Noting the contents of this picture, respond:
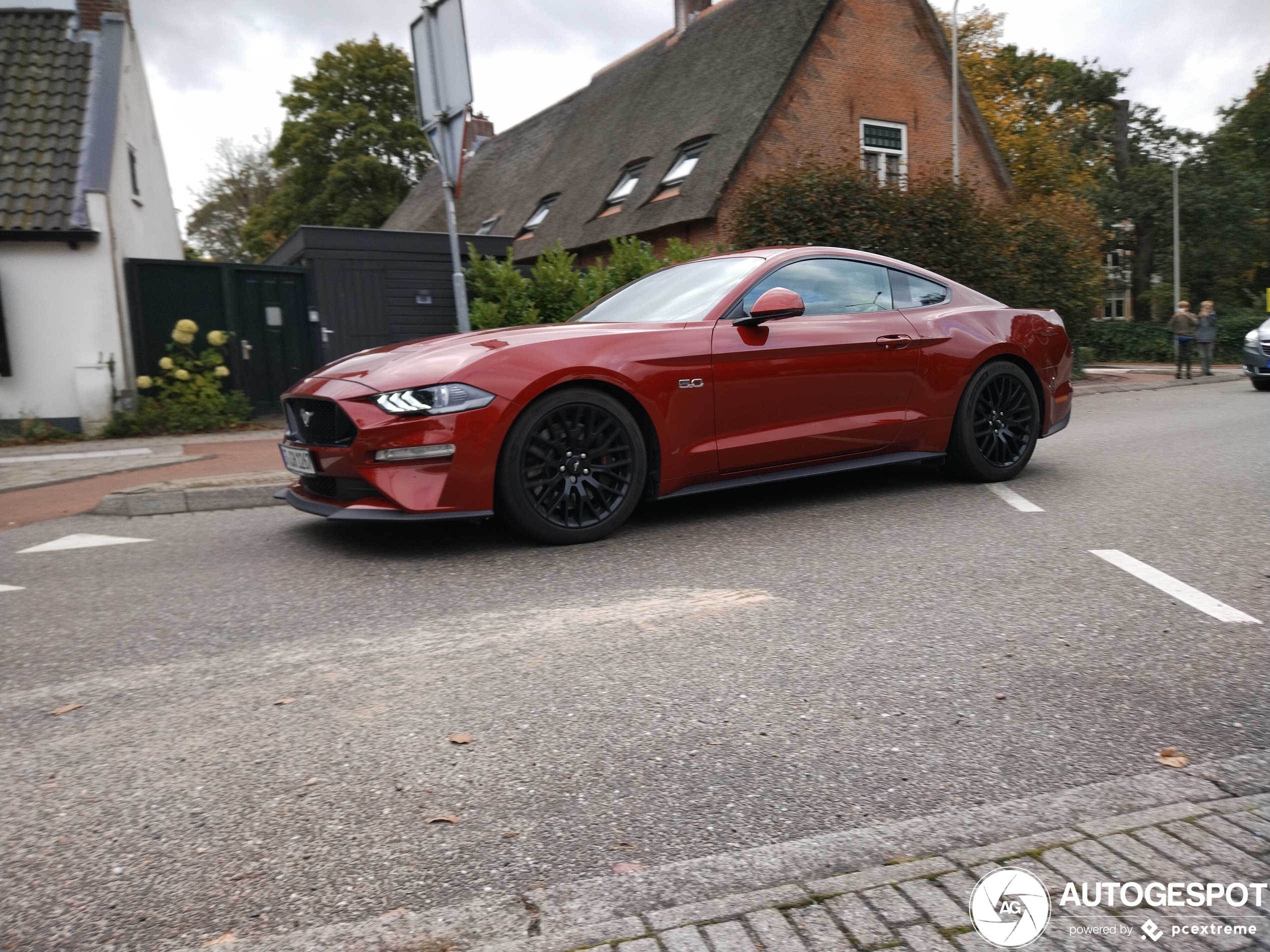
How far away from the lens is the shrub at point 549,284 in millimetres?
12406

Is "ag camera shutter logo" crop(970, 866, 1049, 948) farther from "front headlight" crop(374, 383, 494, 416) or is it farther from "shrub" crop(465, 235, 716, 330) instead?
"shrub" crop(465, 235, 716, 330)

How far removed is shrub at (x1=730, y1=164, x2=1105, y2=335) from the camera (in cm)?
1655

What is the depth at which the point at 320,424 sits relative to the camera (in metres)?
5.33

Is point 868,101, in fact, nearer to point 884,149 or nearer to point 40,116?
point 884,149

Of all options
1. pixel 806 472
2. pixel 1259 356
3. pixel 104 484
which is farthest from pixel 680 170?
pixel 806 472

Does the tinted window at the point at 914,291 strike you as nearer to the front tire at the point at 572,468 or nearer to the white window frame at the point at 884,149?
the front tire at the point at 572,468

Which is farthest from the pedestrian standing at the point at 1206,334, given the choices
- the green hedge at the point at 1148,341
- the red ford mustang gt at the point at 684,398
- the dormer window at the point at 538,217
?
the red ford mustang gt at the point at 684,398

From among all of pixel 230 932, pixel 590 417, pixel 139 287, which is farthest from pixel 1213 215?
pixel 230 932

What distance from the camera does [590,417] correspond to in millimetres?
5344

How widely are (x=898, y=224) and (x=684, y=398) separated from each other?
1253 cm

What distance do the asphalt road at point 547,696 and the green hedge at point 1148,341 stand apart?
33.8 metres

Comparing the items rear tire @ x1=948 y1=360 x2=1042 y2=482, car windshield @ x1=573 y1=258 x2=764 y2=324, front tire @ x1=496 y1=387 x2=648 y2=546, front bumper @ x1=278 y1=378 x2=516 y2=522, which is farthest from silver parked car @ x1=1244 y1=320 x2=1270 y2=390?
front bumper @ x1=278 y1=378 x2=516 y2=522

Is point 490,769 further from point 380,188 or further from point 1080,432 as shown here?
point 380,188

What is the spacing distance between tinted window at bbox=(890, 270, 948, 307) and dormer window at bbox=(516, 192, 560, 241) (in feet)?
70.0
